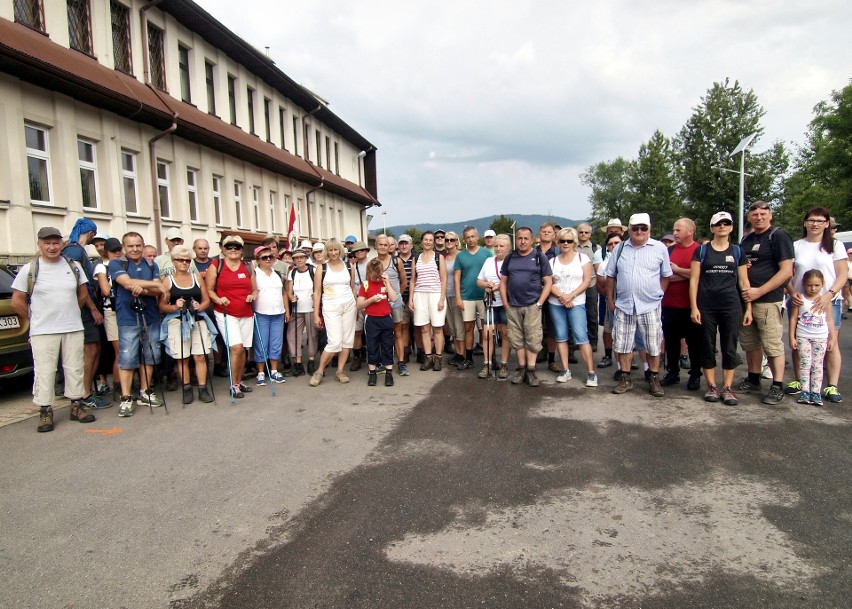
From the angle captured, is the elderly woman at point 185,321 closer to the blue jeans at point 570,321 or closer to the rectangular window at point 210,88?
the blue jeans at point 570,321

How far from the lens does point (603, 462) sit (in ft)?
14.6

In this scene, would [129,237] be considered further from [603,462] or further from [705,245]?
[705,245]

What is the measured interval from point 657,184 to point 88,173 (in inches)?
2122

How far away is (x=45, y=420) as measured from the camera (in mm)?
5695

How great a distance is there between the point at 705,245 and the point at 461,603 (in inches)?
203

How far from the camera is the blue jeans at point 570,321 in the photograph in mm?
7117

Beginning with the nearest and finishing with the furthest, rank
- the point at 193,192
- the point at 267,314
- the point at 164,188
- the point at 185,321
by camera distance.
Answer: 1. the point at 185,321
2. the point at 267,314
3. the point at 164,188
4. the point at 193,192

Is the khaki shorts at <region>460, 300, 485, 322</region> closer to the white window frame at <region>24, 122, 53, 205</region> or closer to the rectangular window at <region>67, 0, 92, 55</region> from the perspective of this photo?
the white window frame at <region>24, 122, 53, 205</region>

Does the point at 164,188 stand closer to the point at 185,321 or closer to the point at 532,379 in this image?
the point at 185,321

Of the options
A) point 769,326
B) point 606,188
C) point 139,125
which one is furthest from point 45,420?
point 606,188

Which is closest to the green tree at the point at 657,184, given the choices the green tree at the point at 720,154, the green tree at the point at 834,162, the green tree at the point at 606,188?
the green tree at the point at 720,154

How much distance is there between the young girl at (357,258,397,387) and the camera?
7605 millimetres

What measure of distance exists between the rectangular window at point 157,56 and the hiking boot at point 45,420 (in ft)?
46.4

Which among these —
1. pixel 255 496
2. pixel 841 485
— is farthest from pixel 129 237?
pixel 841 485
